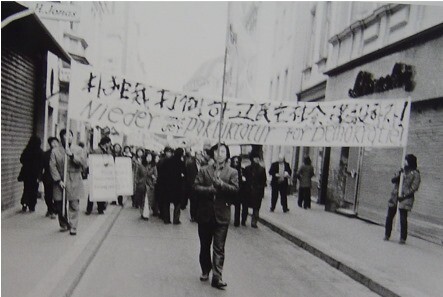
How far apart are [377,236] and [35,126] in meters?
6.04

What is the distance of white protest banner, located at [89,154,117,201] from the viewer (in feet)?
30.5

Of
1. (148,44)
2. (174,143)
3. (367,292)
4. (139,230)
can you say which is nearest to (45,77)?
(148,44)

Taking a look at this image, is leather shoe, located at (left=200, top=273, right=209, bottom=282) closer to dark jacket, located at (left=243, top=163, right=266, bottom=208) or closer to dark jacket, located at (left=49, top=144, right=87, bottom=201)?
dark jacket, located at (left=49, top=144, right=87, bottom=201)

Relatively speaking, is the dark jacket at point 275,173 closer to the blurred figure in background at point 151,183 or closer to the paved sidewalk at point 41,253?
the blurred figure in background at point 151,183

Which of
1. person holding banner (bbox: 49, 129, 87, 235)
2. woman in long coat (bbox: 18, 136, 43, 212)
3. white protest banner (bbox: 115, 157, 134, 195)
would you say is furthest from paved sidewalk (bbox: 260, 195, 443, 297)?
woman in long coat (bbox: 18, 136, 43, 212)

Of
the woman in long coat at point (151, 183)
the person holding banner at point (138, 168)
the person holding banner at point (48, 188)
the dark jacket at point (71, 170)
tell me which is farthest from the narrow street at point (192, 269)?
the person holding banner at point (138, 168)

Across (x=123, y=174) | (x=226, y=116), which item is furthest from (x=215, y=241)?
(x=123, y=174)

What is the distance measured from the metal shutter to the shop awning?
18 cm

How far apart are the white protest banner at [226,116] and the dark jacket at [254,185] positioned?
341cm

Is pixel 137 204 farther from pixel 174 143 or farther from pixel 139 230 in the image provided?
pixel 139 230

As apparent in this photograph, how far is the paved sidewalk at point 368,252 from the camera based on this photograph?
6586 millimetres

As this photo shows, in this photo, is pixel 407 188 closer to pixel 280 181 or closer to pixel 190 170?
pixel 190 170

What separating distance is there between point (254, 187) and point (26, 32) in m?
5.24

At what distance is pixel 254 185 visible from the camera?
10.7 meters
